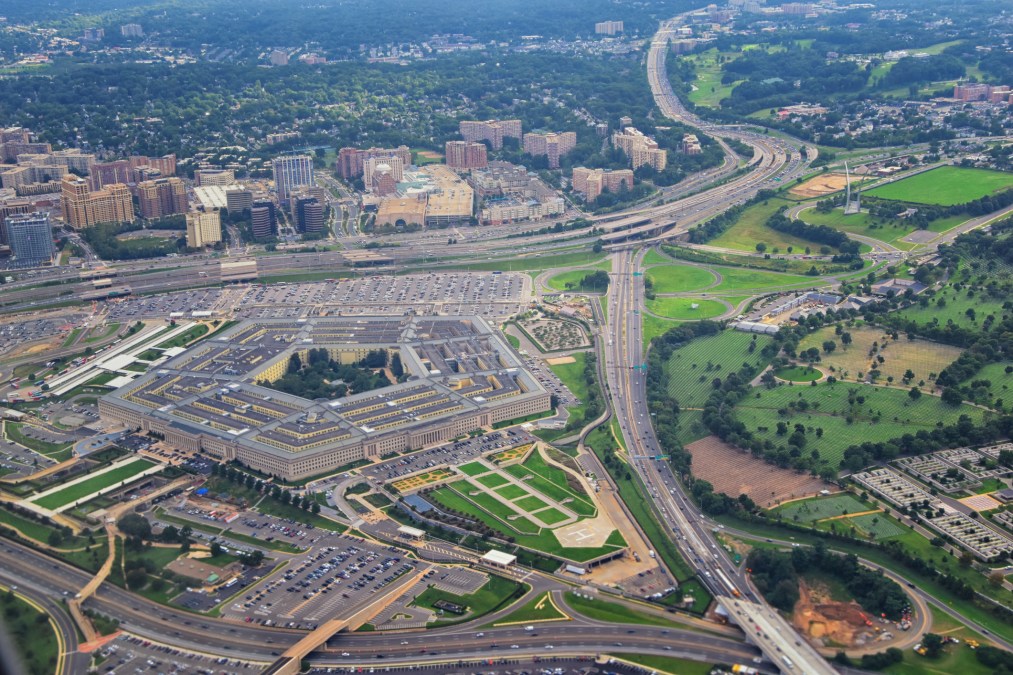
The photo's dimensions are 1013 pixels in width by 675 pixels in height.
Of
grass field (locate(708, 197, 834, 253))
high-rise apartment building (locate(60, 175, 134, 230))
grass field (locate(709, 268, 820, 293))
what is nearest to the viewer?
grass field (locate(709, 268, 820, 293))

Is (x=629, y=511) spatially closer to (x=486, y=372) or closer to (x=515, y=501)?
(x=515, y=501)

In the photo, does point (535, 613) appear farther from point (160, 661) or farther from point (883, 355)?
point (883, 355)

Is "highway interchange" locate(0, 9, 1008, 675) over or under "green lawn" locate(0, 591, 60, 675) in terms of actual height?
under

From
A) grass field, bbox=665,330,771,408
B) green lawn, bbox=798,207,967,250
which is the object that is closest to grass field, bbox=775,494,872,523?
grass field, bbox=665,330,771,408

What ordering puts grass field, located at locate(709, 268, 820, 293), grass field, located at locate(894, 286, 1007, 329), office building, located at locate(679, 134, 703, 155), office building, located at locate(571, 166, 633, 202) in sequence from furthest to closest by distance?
1. office building, located at locate(679, 134, 703, 155)
2. office building, located at locate(571, 166, 633, 202)
3. grass field, located at locate(709, 268, 820, 293)
4. grass field, located at locate(894, 286, 1007, 329)

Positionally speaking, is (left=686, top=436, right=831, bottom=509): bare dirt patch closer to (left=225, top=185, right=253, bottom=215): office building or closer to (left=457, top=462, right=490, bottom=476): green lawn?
(left=457, top=462, right=490, bottom=476): green lawn

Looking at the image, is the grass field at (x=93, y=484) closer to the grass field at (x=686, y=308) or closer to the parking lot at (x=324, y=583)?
the parking lot at (x=324, y=583)
